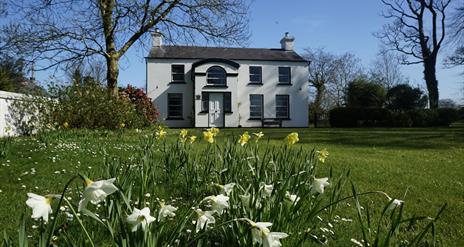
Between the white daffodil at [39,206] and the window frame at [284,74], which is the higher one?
the window frame at [284,74]

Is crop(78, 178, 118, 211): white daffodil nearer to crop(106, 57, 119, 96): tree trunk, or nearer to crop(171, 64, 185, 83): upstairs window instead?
crop(106, 57, 119, 96): tree trunk

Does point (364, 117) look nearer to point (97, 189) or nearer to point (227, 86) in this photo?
point (227, 86)

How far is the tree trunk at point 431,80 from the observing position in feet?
100

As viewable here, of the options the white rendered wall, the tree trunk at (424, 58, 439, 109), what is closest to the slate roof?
the white rendered wall

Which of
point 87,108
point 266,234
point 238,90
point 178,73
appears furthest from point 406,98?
point 266,234

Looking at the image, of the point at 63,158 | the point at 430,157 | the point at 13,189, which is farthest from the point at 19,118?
the point at 430,157

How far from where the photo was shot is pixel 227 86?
29609mm

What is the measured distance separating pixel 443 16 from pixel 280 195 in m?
34.0

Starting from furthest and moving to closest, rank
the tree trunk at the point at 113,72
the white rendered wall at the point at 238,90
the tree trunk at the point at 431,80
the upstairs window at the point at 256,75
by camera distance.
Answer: the upstairs window at the point at 256,75
the tree trunk at the point at 431,80
the white rendered wall at the point at 238,90
the tree trunk at the point at 113,72

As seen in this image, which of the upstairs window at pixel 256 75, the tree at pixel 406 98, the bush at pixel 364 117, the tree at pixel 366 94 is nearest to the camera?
the bush at pixel 364 117

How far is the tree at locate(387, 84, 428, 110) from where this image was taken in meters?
31.8

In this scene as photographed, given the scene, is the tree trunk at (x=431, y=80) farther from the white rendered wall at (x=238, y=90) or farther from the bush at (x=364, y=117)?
the white rendered wall at (x=238, y=90)

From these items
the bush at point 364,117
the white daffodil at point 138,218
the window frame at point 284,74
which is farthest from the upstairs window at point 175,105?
the white daffodil at point 138,218

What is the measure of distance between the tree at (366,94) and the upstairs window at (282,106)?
272 inches
